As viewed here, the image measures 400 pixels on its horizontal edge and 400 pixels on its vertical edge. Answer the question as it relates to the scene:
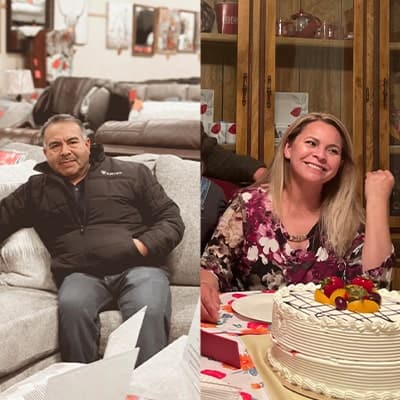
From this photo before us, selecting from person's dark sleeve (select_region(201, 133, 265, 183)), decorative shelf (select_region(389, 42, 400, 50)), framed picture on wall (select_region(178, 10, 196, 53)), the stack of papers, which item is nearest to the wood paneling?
person's dark sleeve (select_region(201, 133, 265, 183))

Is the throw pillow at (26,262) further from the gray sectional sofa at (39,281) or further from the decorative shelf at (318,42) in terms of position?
the decorative shelf at (318,42)

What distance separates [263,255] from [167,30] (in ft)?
4.69

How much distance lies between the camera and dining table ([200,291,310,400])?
2.98 feet

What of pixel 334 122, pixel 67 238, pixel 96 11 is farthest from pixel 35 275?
pixel 334 122

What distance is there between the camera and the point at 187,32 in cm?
45

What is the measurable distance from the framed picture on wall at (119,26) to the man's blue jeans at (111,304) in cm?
17

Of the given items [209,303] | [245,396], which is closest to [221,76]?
[209,303]

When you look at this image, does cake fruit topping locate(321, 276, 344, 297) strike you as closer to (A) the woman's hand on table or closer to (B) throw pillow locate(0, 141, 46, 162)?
(A) the woman's hand on table

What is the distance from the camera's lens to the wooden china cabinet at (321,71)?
2.68 metres

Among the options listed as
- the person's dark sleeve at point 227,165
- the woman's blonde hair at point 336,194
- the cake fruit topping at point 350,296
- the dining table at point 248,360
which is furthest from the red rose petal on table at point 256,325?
the person's dark sleeve at point 227,165

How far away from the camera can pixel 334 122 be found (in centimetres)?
208

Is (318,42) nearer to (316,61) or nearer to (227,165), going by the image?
(316,61)

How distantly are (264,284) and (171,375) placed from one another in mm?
1398

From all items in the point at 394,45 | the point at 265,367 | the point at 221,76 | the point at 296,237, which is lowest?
the point at 265,367
